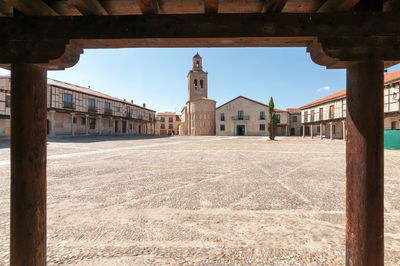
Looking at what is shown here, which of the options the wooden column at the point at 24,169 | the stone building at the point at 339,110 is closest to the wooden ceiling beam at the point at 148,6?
the wooden column at the point at 24,169

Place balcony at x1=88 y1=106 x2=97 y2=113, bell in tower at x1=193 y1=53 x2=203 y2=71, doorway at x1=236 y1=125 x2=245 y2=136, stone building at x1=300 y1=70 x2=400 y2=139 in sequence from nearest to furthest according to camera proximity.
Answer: stone building at x1=300 y1=70 x2=400 y2=139, balcony at x1=88 y1=106 x2=97 y2=113, doorway at x1=236 y1=125 x2=245 y2=136, bell in tower at x1=193 y1=53 x2=203 y2=71

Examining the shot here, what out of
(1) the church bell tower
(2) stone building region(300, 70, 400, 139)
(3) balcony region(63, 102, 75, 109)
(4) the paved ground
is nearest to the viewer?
(4) the paved ground

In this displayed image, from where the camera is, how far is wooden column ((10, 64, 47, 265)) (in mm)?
1836

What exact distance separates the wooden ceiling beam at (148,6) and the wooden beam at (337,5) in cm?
176

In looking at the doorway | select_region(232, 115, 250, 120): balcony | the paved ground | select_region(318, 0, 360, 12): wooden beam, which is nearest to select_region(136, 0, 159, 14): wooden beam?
select_region(318, 0, 360, 12): wooden beam

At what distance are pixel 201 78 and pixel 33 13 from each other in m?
51.1

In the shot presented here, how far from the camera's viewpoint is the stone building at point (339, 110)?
55.1 feet

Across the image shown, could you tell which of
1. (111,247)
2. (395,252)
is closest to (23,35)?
(111,247)

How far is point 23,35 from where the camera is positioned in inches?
72.2

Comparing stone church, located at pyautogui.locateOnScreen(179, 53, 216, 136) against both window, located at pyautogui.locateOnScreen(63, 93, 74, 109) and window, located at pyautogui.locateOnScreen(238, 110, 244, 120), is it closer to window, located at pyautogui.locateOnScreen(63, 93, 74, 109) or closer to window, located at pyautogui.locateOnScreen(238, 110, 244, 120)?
window, located at pyautogui.locateOnScreen(238, 110, 244, 120)

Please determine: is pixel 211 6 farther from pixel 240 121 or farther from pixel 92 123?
pixel 240 121

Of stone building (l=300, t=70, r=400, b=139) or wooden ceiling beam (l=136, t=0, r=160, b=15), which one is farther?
stone building (l=300, t=70, r=400, b=139)

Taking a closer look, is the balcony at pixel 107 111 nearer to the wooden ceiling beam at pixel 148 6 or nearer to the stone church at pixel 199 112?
the stone church at pixel 199 112

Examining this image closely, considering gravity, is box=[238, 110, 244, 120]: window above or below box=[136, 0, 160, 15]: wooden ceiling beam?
above
